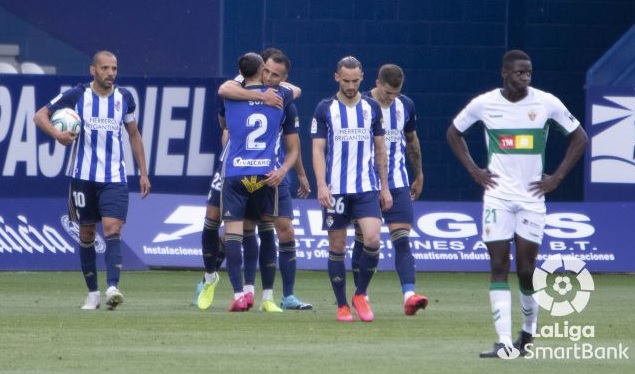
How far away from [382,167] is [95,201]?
2.60 meters

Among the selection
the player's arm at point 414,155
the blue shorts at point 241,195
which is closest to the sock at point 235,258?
the blue shorts at point 241,195

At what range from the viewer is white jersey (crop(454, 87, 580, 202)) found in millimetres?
10414

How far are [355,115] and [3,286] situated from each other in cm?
556

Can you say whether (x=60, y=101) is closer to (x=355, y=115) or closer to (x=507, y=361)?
(x=355, y=115)

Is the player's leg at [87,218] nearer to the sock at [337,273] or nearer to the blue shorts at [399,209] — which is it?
the sock at [337,273]

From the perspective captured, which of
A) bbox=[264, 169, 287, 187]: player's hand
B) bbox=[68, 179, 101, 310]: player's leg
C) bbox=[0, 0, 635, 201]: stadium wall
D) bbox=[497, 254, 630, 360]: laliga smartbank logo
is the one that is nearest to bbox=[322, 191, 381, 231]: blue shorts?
bbox=[264, 169, 287, 187]: player's hand

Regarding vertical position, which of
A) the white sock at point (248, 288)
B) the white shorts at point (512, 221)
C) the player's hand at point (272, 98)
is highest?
the player's hand at point (272, 98)

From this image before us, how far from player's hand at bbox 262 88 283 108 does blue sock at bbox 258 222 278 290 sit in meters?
1.08

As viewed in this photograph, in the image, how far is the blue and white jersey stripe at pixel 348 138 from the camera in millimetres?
12898

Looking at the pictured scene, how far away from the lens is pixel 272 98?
1345cm

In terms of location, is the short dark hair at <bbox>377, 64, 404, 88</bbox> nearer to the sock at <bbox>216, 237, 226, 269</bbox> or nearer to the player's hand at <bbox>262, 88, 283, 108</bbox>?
the player's hand at <bbox>262, 88, 283, 108</bbox>

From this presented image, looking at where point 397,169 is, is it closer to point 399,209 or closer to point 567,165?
point 399,209

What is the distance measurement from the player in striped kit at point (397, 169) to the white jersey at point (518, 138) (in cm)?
305

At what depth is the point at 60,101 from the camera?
551 inches
